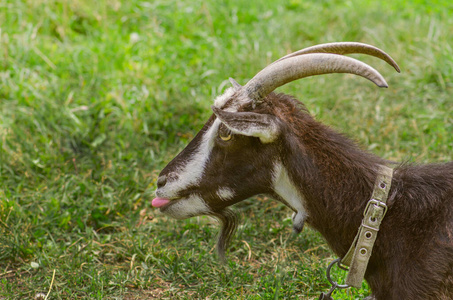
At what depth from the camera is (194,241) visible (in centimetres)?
462

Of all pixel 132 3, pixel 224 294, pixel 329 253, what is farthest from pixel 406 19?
pixel 224 294

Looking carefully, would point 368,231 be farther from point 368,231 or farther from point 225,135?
point 225,135

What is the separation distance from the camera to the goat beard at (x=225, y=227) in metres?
3.73

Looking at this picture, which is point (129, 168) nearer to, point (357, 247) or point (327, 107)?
point (327, 107)

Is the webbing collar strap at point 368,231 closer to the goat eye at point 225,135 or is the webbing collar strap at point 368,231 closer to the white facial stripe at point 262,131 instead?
the white facial stripe at point 262,131

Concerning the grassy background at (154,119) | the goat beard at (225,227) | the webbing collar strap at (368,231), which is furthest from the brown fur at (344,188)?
the grassy background at (154,119)

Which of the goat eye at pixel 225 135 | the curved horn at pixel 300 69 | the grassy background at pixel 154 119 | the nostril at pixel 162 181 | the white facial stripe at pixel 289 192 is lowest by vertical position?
the grassy background at pixel 154 119

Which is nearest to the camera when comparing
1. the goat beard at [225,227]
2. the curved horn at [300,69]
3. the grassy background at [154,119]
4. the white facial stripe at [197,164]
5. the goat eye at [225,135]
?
the curved horn at [300,69]

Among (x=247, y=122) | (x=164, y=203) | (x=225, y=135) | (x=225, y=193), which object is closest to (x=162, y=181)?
A: (x=164, y=203)

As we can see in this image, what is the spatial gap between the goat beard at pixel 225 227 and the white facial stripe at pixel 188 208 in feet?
0.46

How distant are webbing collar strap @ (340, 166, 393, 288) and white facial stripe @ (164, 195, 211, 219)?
95 centimetres

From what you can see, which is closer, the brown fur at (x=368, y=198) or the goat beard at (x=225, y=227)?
the brown fur at (x=368, y=198)

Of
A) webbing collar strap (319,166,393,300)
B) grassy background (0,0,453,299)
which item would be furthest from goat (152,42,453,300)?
grassy background (0,0,453,299)

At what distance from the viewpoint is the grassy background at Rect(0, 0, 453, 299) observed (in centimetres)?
429
